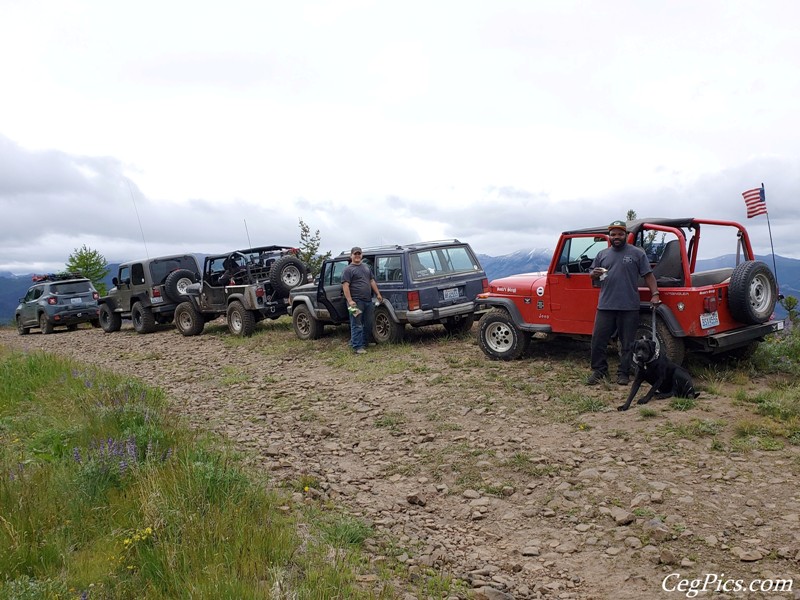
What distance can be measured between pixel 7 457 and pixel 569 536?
15.7 ft

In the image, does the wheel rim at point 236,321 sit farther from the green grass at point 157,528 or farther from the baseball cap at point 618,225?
the baseball cap at point 618,225

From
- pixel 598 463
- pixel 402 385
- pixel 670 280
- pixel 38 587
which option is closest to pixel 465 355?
pixel 402 385

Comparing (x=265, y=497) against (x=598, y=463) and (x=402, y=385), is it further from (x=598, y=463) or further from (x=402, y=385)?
(x=402, y=385)

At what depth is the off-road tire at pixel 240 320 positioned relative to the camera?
1467 centimetres

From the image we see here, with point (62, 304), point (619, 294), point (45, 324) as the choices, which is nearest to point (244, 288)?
point (619, 294)

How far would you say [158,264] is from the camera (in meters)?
18.0

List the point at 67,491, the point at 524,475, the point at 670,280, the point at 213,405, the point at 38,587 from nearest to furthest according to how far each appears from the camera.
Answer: the point at 38,587 < the point at 67,491 < the point at 524,475 < the point at 670,280 < the point at 213,405

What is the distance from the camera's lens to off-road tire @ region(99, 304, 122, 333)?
19500 mm

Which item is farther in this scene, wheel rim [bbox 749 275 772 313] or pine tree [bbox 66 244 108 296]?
pine tree [bbox 66 244 108 296]

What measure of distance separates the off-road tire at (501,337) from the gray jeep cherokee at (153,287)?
9.95 metres

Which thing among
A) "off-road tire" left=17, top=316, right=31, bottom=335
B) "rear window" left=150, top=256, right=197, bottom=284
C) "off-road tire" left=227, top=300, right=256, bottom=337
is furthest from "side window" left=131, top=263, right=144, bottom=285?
"off-road tire" left=17, top=316, right=31, bottom=335

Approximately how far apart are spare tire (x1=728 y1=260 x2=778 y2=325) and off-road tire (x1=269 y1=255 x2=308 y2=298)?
366 inches

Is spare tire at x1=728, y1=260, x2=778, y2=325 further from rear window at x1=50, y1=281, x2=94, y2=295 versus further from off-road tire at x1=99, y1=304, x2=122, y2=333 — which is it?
rear window at x1=50, y1=281, x2=94, y2=295

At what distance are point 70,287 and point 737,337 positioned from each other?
21.0m
